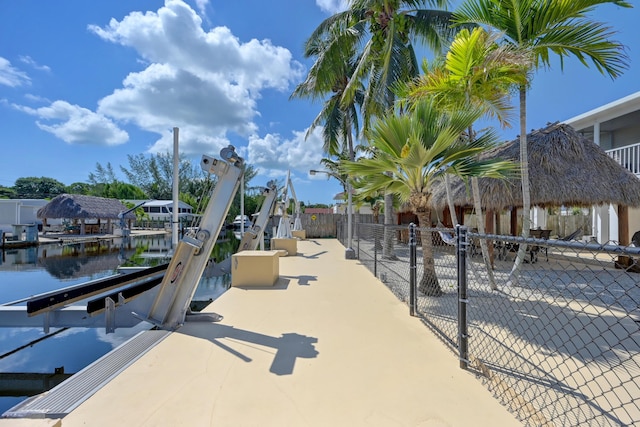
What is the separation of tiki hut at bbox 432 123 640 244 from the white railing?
282cm

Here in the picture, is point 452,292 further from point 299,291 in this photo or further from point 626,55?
point 626,55

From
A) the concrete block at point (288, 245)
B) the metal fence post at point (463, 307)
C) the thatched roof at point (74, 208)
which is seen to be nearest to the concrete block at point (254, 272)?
the metal fence post at point (463, 307)

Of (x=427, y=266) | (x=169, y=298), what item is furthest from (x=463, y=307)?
(x=169, y=298)

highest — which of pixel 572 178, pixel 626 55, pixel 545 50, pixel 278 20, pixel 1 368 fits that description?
pixel 278 20

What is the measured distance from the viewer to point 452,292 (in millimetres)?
5402

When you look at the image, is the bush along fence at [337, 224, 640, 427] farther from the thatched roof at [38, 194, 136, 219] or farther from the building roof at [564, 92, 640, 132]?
the thatched roof at [38, 194, 136, 219]

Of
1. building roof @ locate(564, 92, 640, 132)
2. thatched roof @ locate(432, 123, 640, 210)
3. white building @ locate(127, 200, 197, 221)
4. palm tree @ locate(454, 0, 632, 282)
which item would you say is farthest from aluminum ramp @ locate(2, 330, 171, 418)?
white building @ locate(127, 200, 197, 221)

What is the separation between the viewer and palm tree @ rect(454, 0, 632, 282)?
489 cm

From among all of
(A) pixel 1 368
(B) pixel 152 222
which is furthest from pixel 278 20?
(B) pixel 152 222

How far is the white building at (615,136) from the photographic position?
11.2 meters

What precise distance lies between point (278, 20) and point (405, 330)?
37.8 feet

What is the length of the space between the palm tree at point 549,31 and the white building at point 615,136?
283 inches

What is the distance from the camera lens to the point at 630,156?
37.3 feet

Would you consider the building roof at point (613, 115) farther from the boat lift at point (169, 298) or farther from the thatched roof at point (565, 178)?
the boat lift at point (169, 298)
